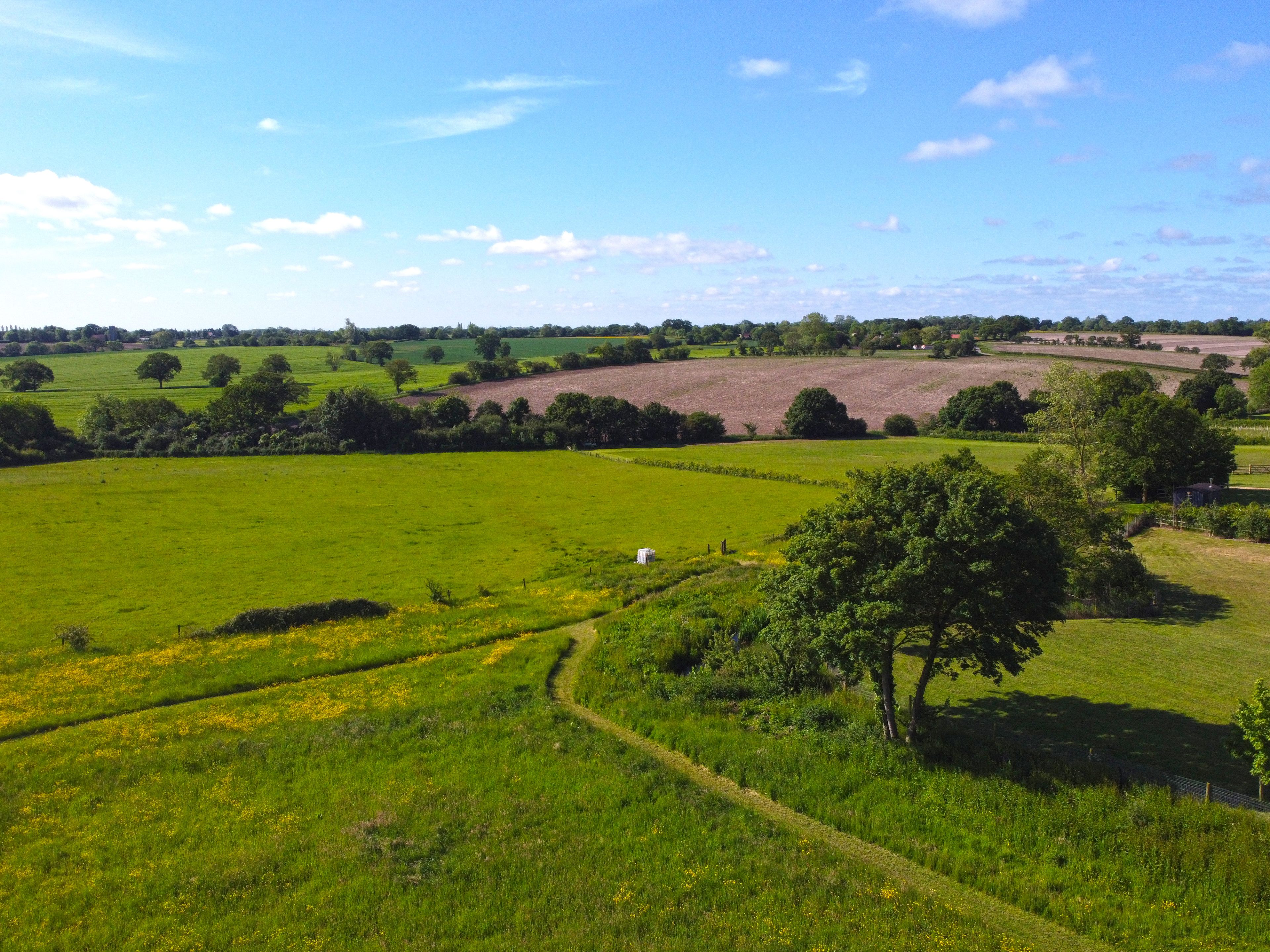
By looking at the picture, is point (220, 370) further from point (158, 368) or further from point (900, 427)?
point (900, 427)

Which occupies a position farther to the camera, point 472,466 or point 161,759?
point 472,466

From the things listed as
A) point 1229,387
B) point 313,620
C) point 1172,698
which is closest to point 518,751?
point 313,620

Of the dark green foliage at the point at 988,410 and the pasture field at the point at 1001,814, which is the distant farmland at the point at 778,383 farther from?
the pasture field at the point at 1001,814

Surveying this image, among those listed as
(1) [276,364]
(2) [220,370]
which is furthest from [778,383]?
(2) [220,370]

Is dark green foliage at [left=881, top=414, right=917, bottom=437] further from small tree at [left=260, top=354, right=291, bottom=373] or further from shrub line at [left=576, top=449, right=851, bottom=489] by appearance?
small tree at [left=260, top=354, right=291, bottom=373]

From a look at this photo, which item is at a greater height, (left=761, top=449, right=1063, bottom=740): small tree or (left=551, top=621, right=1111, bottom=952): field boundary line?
(left=761, top=449, right=1063, bottom=740): small tree

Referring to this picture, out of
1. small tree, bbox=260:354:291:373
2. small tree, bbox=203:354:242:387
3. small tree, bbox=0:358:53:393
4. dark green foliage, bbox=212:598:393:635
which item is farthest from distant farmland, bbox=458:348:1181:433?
small tree, bbox=0:358:53:393

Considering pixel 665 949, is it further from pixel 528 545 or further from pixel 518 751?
pixel 528 545
